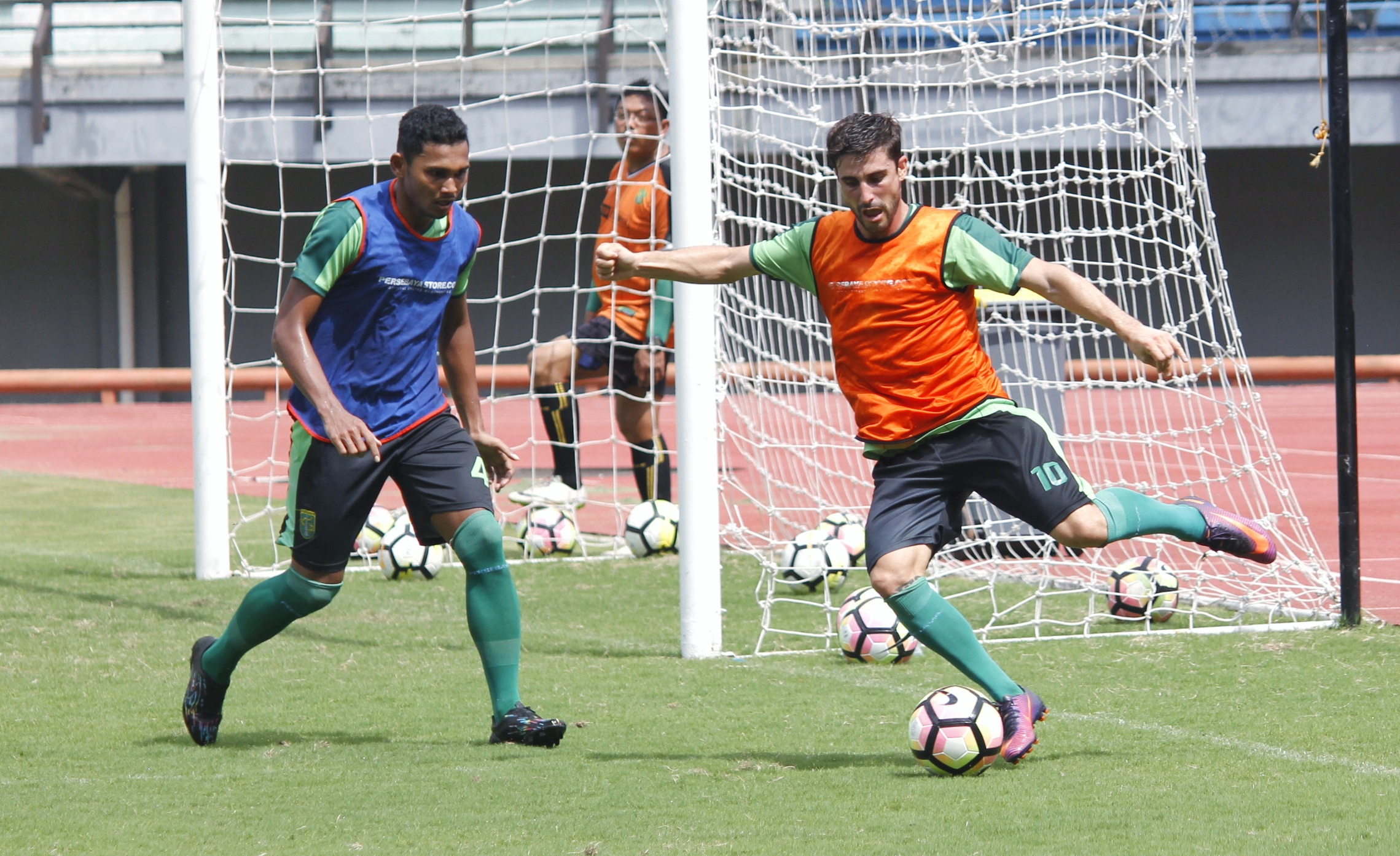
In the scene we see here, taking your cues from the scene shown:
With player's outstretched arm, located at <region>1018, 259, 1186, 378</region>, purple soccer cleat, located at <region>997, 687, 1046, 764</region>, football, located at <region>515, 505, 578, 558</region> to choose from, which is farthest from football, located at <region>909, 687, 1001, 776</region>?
football, located at <region>515, 505, 578, 558</region>

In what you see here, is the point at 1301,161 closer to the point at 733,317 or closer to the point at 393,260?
the point at 733,317

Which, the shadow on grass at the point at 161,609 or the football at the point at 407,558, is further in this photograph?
the football at the point at 407,558

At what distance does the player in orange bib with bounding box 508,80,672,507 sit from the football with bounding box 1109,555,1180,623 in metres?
2.73

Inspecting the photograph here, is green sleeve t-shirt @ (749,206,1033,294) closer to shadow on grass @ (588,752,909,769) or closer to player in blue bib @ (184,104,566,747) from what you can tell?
player in blue bib @ (184,104,566,747)

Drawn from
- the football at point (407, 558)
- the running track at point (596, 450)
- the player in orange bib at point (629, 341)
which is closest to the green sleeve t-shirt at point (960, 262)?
the running track at point (596, 450)

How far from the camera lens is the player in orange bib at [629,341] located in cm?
761

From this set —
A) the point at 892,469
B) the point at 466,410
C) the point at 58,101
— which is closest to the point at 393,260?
the point at 466,410

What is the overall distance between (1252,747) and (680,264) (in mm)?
1997

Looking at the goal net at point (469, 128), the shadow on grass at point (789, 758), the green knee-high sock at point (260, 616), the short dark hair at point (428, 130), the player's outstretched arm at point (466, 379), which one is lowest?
the shadow on grass at point (789, 758)

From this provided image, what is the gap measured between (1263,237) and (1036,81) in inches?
711

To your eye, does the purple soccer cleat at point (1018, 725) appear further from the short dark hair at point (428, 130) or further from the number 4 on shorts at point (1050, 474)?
the short dark hair at point (428, 130)

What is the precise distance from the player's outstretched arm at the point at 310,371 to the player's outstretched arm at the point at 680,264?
0.80 m

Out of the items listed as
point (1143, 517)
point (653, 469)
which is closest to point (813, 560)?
point (653, 469)

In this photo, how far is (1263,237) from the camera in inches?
936
